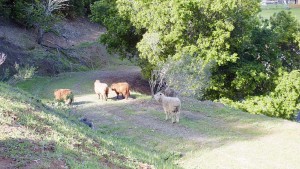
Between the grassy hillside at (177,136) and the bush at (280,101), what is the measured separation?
4257 mm

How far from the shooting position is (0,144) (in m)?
7.21

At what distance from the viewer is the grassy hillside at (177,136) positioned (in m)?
9.11

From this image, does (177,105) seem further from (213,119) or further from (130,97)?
(130,97)

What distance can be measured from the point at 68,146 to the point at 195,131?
6.83 m

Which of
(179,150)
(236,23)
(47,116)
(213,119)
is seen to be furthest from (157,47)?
(47,116)

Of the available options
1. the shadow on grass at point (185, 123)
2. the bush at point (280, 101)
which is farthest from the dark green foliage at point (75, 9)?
the shadow on grass at point (185, 123)

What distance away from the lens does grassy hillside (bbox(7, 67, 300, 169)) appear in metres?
9.11

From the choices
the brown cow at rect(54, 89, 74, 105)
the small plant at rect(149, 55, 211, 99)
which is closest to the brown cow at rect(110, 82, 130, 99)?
the small plant at rect(149, 55, 211, 99)

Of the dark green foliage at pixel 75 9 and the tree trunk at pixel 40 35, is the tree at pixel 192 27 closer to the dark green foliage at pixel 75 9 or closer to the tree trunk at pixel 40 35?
the tree trunk at pixel 40 35

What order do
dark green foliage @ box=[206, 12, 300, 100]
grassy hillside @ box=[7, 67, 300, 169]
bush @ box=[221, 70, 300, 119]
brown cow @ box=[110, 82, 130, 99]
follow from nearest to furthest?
grassy hillside @ box=[7, 67, 300, 169]
brown cow @ box=[110, 82, 130, 99]
bush @ box=[221, 70, 300, 119]
dark green foliage @ box=[206, 12, 300, 100]

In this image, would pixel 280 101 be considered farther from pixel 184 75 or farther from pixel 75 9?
pixel 75 9

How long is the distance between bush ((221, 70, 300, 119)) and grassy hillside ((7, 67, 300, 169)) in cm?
426

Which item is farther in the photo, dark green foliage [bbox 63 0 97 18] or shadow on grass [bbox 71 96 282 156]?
dark green foliage [bbox 63 0 97 18]

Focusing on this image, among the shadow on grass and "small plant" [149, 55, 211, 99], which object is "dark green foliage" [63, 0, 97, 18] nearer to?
"small plant" [149, 55, 211, 99]
